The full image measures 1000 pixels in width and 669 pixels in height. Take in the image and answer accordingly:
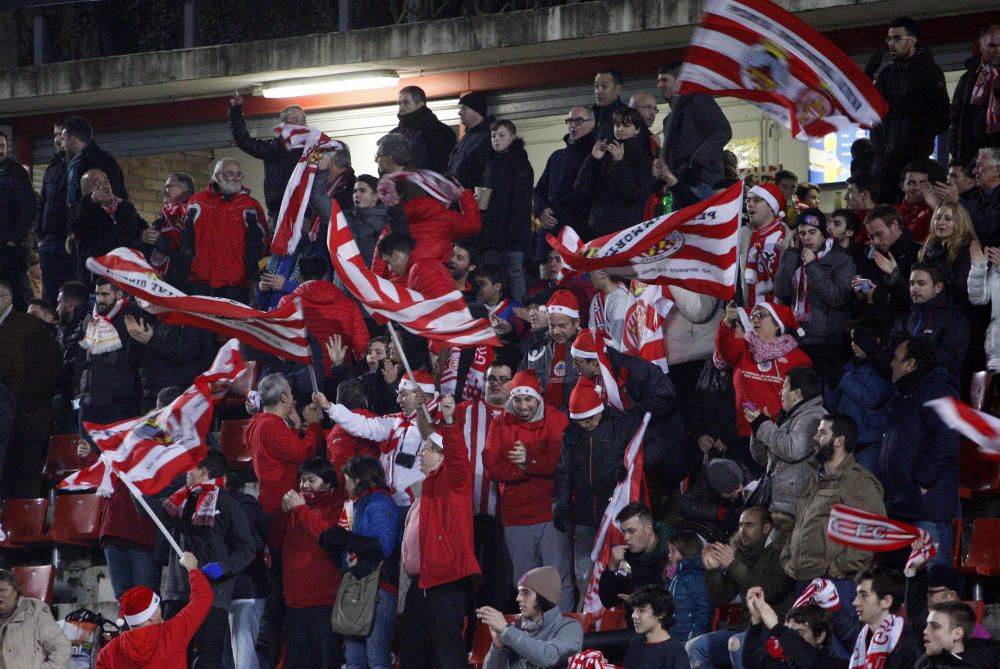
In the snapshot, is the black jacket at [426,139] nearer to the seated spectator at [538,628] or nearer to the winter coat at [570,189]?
the winter coat at [570,189]

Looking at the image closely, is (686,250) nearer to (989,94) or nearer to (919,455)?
(919,455)

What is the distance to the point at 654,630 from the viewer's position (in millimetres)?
10422

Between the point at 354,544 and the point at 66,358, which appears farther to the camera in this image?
the point at 66,358

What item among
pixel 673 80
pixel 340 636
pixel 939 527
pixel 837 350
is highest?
pixel 673 80

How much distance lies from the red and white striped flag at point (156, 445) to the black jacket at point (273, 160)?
11.3 feet

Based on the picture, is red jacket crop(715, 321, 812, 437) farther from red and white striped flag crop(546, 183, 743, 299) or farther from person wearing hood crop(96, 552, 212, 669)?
person wearing hood crop(96, 552, 212, 669)

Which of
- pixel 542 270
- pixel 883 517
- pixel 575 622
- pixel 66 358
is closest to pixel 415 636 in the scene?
pixel 575 622

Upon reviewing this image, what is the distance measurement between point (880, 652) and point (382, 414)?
16.9 feet

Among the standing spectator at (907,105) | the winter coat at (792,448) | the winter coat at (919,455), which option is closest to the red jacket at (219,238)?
the standing spectator at (907,105)

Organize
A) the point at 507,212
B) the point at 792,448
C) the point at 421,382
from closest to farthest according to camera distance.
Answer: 1. the point at 792,448
2. the point at 421,382
3. the point at 507,212

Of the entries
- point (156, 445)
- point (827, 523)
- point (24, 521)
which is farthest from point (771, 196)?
point (24, 521)

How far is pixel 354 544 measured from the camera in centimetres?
1242

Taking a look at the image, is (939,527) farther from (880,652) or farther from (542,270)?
(542,270)

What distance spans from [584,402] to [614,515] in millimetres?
743
